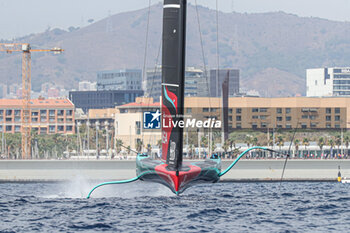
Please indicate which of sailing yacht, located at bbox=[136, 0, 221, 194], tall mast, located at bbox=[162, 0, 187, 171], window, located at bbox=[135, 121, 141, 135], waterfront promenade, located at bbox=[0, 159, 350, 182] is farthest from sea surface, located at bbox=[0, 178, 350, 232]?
window, located at bbox=[135, 121, 141, 135]

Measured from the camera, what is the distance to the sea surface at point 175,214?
36.1 meters

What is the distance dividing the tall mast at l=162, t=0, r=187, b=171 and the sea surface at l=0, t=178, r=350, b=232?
369 centimetres

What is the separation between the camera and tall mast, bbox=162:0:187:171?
157 ft

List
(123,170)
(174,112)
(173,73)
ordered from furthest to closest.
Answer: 1. (123,170)
2. (173,73)
3. (174,112)

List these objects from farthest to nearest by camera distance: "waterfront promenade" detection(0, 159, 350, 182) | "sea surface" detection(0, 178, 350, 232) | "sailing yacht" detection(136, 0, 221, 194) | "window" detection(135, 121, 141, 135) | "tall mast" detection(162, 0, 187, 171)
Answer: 1. "window" detection(135, 121, 141, 135)
2. "waterfront promenade" detection(0, 159, 350, 182)
3. "tall mast" detection(162, 0, 187, 171)
4. "sailing yacht" detection(136, 0, 221, 194)
5. "sea surface" detection(0, 178, 350, 232)

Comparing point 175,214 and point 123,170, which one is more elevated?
point 175,214

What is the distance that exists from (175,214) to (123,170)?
231ft

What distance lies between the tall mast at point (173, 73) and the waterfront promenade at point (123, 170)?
58127mm

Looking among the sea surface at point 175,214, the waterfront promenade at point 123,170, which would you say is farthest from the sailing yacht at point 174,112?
the waterfront promenade at point 123,170

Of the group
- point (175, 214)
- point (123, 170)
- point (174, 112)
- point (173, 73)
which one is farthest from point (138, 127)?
point (175, 214)

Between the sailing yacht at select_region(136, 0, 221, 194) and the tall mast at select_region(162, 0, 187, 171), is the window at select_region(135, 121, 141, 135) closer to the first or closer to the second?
the sailing yacht at select_region(136, 0, 221, 194)

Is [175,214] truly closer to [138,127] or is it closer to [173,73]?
[173,73]

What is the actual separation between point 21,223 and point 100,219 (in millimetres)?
3674

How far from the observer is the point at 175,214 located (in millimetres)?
40875
